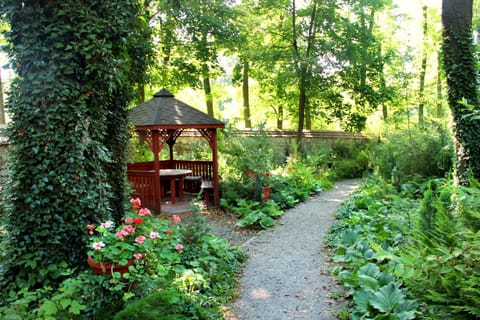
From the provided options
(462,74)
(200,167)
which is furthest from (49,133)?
(200,167)

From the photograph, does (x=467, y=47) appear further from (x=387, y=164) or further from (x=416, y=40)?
(x=416, y=40)

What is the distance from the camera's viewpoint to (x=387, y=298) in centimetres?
324

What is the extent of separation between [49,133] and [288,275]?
3286 millimetres

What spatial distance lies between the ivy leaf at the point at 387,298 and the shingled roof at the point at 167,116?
6369 mm

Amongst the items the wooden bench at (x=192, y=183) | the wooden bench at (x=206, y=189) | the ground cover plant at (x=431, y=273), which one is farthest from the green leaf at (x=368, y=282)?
the wooden bench at (x=192, y=183)

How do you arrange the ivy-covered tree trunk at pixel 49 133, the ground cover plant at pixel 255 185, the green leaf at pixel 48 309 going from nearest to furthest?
the green leaf at pixel 48 309 → the ivy-covered tree trunk at pixel 49 133 → the ground cover plant at pixel 255 185

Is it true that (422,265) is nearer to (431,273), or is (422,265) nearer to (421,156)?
(431,273)

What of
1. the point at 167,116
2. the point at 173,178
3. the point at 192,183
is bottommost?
the point at 192,183

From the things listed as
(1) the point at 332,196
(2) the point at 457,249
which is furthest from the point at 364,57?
(2) the point at 457,249

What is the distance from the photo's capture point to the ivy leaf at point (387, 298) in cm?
317

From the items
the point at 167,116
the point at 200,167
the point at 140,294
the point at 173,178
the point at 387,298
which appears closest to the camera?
the point at 387,298

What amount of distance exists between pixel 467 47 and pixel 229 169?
6.10 m

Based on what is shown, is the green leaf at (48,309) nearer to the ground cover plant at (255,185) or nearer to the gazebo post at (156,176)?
the ground cover plant at (255,185)

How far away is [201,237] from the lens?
528 cm
